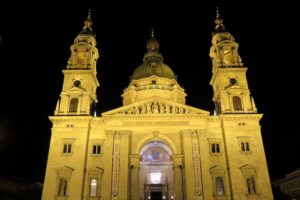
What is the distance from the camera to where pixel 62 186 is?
36.2 m

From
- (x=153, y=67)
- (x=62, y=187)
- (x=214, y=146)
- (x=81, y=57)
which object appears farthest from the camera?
(x=153, y=67)

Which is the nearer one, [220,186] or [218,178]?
[220,186]

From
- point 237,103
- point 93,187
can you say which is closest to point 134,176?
point 93,187

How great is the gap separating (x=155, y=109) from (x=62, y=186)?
1436 centimetres

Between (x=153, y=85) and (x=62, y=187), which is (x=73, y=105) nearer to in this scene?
(x=62, y=187)

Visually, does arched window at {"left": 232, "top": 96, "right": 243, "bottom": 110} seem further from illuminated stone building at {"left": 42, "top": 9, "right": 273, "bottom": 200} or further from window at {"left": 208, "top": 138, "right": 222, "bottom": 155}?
window at {"left": 208, "top": 138, "right": 222, "bottom": 155}

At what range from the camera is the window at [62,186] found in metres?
35.9

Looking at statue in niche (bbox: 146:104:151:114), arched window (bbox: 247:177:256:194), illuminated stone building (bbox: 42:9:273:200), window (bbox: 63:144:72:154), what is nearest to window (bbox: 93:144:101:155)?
illuminated stone building (bbox: 42:9:273:200)

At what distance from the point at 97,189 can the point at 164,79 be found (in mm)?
24355

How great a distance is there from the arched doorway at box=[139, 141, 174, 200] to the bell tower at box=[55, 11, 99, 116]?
33.3 feet

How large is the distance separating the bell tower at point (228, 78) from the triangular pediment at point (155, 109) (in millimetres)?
4131

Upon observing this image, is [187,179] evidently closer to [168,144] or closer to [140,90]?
[168,144]

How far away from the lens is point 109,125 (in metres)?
39.2

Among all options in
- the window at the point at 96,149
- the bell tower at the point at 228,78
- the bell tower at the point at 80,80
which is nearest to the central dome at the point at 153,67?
the bell tower at the point at 228,78
